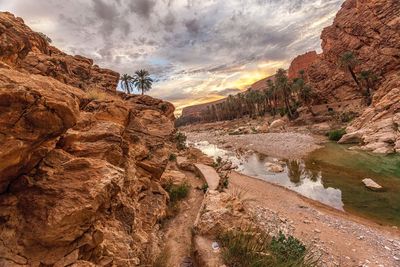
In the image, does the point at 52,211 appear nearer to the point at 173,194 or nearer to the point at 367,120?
the point at 173,194

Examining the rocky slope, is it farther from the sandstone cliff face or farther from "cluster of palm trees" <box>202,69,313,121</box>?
"cluster of palm trees" <box>202,69,313,121</box>

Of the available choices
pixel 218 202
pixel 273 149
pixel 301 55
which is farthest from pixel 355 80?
pixel 301 55

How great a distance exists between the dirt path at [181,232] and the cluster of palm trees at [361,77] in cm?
6418

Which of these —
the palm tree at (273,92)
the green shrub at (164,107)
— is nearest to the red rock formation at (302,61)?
the palm tree at (273,92)

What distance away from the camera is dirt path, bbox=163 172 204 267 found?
893 centimetres

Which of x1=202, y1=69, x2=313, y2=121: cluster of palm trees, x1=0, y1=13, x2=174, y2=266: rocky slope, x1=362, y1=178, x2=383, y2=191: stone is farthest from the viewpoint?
x1=202, y1=69, x2=313, y2=121: cluster of palm trees

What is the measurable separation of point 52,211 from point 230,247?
5.37 meters

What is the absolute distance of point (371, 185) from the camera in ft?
64.6

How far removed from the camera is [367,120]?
4438cm

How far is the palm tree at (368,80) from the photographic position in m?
64.2

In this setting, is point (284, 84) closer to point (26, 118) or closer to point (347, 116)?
point (347, 116)

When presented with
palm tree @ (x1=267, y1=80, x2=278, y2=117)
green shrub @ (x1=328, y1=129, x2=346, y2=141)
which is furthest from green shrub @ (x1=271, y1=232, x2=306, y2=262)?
palm tree @ (x1=267, y1=80, x2=278, y2=117)

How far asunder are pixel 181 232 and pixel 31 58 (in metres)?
9.12

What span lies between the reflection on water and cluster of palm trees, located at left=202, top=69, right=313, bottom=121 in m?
45.1
